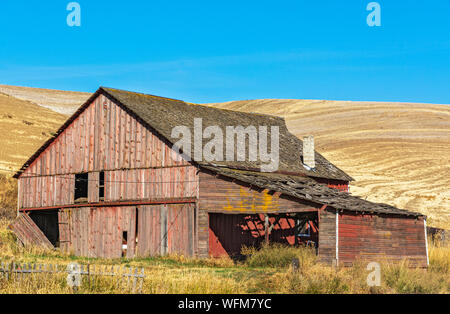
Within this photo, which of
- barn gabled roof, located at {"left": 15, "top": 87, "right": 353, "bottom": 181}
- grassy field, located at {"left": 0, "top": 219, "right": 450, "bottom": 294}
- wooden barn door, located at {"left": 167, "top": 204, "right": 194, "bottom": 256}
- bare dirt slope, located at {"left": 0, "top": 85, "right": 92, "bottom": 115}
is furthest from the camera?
bare dirt slope, located at {"left": 0, "top": 85, "right": 92, "bottom": 115}

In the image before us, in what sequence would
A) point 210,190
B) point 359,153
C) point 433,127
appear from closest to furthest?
point 210,190
point 359,153
point 433,127

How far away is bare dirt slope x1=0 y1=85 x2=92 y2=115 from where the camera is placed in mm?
114375

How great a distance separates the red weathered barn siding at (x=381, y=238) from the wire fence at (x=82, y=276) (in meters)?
11.2

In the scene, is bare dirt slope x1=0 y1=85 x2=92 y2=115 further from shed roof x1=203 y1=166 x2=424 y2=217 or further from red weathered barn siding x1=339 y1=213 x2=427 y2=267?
red weathered barn siding x1=339 y1=213 x2=427 y2=267

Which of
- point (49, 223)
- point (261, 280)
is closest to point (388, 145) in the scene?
point (49, 223)

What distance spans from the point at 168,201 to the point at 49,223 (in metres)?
10.2

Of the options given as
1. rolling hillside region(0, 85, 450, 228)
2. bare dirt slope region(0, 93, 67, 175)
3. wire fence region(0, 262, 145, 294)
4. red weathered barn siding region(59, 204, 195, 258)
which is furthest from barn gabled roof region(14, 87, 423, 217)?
bare dirt slope region(0, 93, 67, 175)

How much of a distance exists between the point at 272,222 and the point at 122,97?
32.3 ft

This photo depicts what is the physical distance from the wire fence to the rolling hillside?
33.3 meters

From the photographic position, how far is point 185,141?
32188 mm
